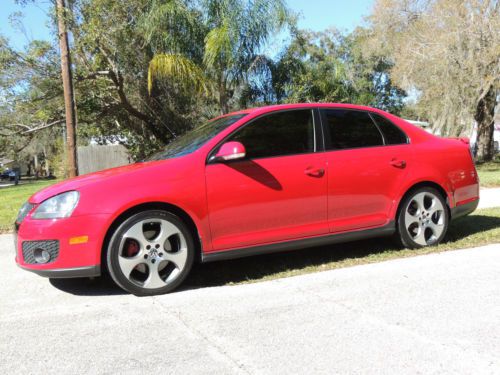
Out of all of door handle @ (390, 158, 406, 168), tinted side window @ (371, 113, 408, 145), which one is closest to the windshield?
tinted side window @ (371, 113, 408, 145)

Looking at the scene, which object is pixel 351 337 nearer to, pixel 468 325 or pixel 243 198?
pixel 468 325

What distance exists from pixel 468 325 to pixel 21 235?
11.9 feet

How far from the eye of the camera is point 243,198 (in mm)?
4699

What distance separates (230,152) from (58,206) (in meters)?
1.53

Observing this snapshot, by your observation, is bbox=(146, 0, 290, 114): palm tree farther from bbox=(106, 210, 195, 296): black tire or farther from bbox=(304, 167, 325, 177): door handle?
bbox=(106, 210, 195, 296): black tire

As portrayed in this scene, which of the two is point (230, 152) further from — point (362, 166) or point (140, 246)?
point (362, 166)

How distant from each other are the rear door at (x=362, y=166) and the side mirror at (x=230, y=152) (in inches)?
41.1

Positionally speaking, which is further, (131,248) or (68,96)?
(68,96)

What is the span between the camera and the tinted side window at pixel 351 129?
5301mm

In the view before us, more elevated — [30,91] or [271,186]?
[30,91]

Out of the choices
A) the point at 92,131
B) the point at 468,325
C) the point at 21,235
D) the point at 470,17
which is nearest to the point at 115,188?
the point at 21,235

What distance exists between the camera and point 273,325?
372 centimetres

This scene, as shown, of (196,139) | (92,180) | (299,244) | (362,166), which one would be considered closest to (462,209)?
(362,166)

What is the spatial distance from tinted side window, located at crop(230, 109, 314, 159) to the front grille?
1850 mm
